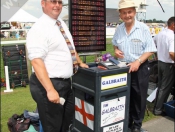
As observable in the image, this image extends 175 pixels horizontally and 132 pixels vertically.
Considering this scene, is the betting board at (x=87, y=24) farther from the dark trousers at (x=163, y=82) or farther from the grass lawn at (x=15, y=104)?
the grass lawn at (x=15, y=104)

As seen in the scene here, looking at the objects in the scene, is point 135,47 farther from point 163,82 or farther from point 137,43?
point 163,82

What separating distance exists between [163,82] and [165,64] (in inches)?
13.9

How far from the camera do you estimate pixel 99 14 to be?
362 cm

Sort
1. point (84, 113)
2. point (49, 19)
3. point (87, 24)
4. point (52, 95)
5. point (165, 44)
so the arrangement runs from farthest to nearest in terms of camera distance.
A: point (165, 44), point (87, 24), point (84, 113), point (49, 19), point (52, 95)

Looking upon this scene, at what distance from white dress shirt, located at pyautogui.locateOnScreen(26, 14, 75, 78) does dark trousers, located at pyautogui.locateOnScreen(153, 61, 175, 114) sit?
88.4 inches

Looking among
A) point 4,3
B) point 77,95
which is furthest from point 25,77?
point 77,95

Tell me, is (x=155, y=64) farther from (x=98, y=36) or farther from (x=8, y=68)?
(x=8, y=68)

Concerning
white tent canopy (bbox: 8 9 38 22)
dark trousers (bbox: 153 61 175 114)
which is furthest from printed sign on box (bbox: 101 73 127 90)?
white tent canopy (bbox: 8 9 38 22)

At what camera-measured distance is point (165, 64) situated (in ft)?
12.9

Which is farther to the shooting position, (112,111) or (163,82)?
(163,82)

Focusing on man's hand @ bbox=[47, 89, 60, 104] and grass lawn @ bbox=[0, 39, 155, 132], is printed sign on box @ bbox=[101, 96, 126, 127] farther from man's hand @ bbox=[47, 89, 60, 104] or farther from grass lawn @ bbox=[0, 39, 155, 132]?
grass lawn @ bbox=[0, 39, 155, 132]

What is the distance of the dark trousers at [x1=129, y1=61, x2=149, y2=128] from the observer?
292 cm

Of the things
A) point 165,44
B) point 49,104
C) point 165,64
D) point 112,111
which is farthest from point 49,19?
point 165,64

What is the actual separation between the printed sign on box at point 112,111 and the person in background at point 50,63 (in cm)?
48
